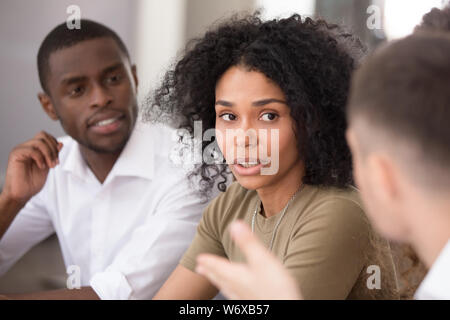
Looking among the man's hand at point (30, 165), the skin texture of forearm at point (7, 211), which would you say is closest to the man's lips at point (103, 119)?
the man's hand at point (30, 165)

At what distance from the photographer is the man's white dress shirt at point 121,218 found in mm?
1205

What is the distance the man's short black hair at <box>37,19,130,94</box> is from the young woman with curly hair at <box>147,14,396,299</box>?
486mm

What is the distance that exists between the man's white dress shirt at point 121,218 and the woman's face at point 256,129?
356mm

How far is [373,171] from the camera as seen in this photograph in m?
0.59

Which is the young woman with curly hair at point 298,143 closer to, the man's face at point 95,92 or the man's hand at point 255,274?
the man's hand at point 255,274

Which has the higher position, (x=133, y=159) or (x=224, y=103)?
(x=224, y=103)

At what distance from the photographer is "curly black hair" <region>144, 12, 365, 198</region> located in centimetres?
91

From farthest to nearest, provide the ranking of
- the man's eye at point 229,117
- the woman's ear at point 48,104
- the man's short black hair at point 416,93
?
the woman's ear at point 48,104, the man's eye at point 229,117, the man's short black hair at point 416,93

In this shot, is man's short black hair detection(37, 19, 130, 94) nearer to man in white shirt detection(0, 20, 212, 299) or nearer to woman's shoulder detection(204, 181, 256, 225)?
man in white shirt detection(0, 20, 212, 299)

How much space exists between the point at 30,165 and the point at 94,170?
0.53 ft

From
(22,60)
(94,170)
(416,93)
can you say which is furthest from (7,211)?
(416,93)

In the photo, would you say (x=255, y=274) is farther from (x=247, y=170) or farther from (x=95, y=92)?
(x=95, y=92)

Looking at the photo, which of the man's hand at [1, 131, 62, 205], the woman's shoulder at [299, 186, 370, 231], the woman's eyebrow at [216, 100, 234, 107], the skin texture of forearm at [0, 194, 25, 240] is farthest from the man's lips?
the woman's shoulder at [299, 186, 370, 231]

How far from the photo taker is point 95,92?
1394mm
